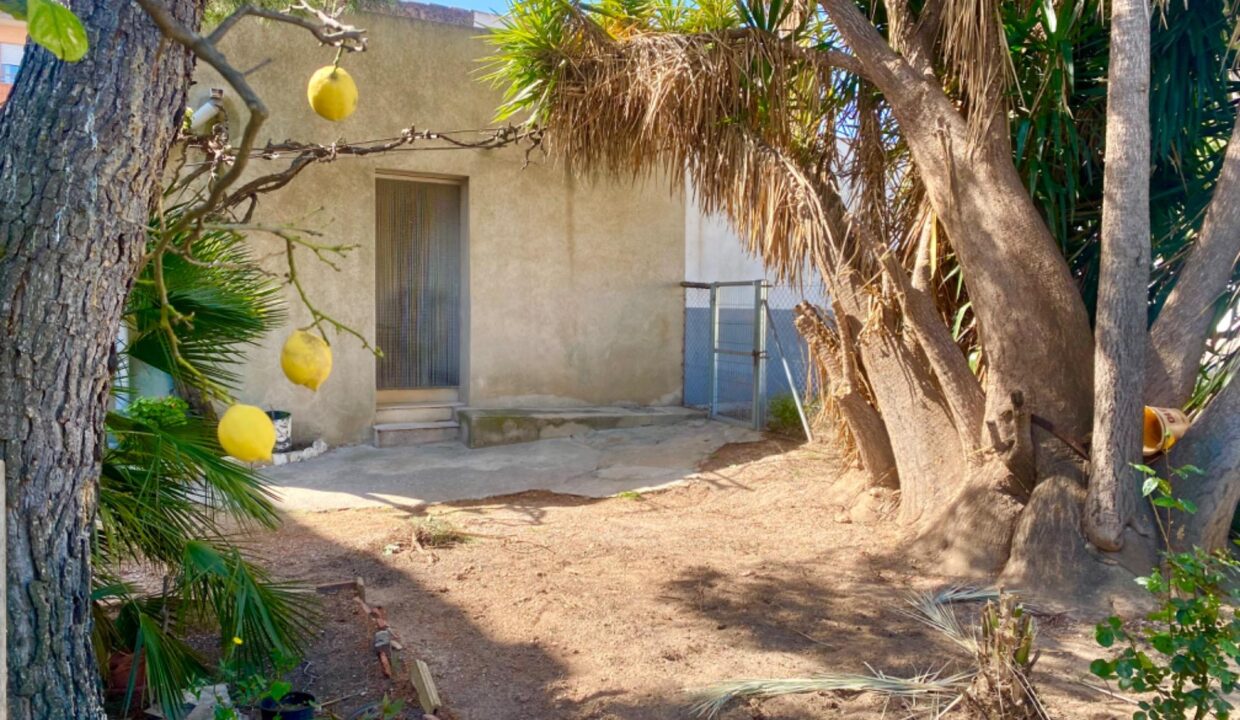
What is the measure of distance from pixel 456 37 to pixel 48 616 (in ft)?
26.3

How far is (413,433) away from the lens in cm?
888

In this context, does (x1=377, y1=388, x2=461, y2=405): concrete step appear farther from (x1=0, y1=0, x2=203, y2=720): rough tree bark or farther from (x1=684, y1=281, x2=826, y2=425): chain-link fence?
(x1=0, y1=0, x2=203, y2=720): rough tree bark

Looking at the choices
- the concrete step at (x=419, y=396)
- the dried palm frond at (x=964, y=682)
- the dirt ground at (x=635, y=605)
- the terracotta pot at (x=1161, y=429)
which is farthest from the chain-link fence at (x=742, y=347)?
the dried palm frond at (x=964, y=682)

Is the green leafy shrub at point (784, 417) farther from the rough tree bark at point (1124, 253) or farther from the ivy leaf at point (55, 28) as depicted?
the ivy leaf at point (55, 28)

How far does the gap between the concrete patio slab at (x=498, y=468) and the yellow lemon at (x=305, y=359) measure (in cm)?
534

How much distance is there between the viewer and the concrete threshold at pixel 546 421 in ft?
28.8

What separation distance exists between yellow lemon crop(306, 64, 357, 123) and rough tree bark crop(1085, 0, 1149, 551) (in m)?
3.64

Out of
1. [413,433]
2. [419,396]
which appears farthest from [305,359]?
[419,396]

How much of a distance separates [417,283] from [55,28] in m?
8.35

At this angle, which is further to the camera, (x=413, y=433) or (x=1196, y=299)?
(x=413, y=433)

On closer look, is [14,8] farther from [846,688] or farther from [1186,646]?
[846,688]

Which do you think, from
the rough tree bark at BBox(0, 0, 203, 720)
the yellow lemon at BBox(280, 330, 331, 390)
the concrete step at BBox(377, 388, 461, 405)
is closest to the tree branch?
the rough tree bark at BBox(0, 0, 203, 720)

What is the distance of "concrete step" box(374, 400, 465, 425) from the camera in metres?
8.96

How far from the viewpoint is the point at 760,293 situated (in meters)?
8.87
